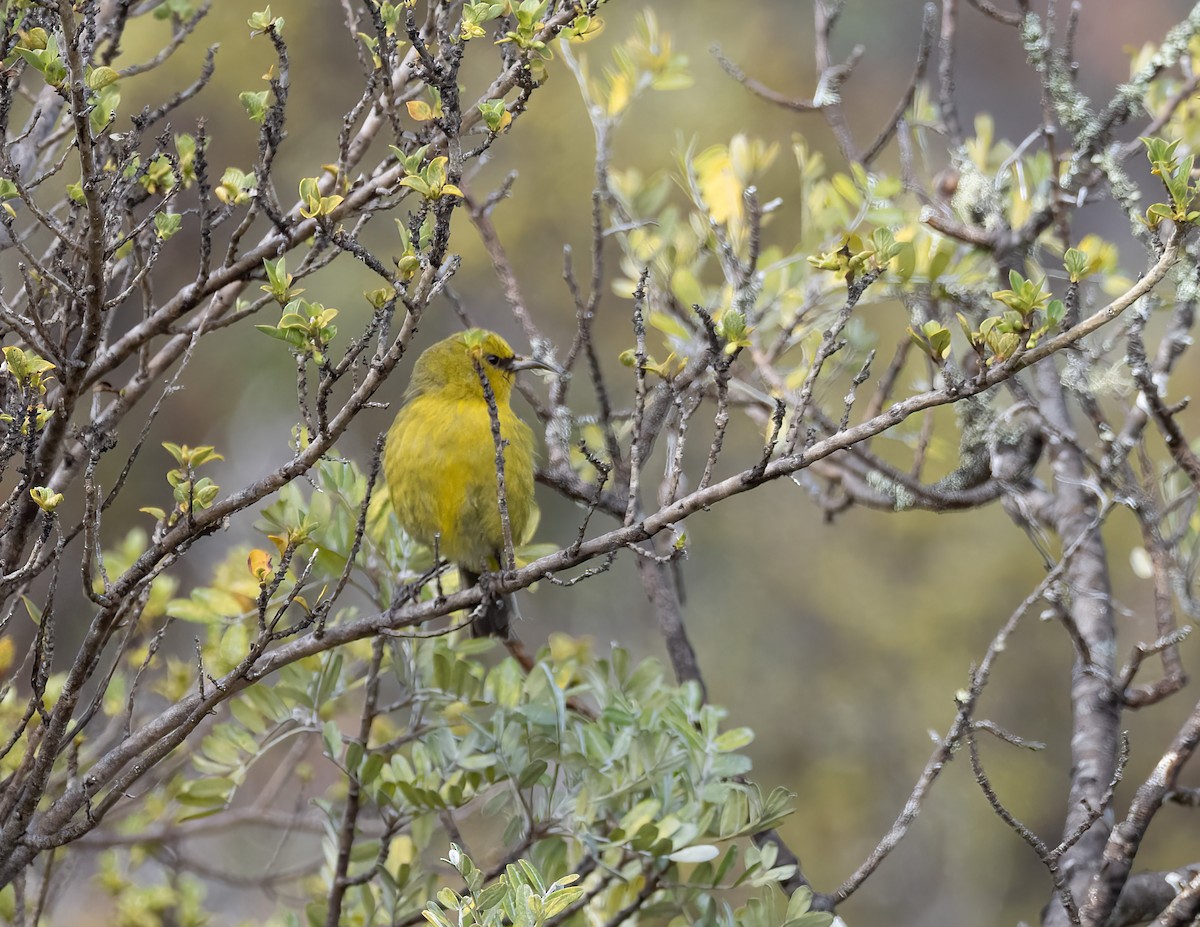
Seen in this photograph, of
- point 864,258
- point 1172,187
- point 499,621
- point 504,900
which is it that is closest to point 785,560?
point 499,621

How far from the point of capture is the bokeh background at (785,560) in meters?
7.71

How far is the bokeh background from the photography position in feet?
25.3

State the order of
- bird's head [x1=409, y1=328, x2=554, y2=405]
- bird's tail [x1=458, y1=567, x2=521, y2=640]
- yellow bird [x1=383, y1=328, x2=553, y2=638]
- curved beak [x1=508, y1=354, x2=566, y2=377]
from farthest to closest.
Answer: bird's head [x1=409, y1=328, x2=554, y2=405], bird's tail [x1=458, y1=567, x2=521, y2=640], yellow bird [x1=383, y1=328, x2=553, y2=638], curved beak [x1=508, y1=354, x2=566, y2=377]

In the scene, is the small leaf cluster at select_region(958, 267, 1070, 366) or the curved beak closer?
the small leaf cluster at select_region(958, 267, 1070, 366)

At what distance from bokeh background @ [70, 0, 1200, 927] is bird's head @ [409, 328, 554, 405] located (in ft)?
11.1

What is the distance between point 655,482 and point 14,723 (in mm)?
5779

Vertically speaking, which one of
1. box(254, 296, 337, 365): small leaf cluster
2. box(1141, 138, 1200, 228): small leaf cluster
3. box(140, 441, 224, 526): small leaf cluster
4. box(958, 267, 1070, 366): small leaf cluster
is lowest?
box(958, 267, 1070, 366): small leaf cluster

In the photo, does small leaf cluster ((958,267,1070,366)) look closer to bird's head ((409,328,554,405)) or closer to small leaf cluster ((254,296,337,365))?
small leaf cluster ((254,296,337,365))

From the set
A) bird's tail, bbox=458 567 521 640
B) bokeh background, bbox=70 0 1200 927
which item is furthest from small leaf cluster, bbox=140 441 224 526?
bokeh background, bbox=70 0 1200 927

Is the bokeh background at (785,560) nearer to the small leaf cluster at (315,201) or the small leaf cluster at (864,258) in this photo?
the small leaf cluster at (864,258)

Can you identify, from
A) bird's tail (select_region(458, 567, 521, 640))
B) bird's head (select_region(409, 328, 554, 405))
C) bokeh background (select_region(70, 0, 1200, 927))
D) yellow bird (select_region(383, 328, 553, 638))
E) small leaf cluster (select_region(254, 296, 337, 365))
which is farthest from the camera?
bokeh background (select_region(70, 0, 1200, 927))

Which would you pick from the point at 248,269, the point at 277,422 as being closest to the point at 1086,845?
the point at 248,269

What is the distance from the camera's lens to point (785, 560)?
912 cm

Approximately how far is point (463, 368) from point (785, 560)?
5.51 meters
